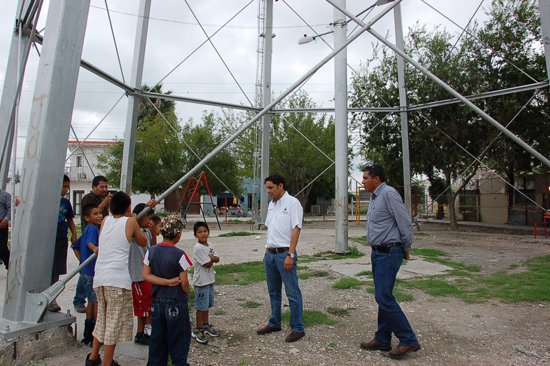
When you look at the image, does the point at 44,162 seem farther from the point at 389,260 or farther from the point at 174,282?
the point at 389,260

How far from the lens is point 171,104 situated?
1293 inches

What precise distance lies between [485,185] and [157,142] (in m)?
20.4

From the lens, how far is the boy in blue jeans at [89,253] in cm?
371

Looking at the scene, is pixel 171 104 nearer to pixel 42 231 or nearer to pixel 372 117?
pixel 372 117

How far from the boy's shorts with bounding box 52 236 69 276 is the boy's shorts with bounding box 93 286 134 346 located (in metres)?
1.76

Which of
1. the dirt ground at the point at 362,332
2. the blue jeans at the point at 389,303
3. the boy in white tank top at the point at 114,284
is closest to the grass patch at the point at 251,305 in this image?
the dirt ground at the point at 362,332

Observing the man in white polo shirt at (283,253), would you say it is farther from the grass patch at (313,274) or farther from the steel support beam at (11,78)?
the steel support beam at (11,78)

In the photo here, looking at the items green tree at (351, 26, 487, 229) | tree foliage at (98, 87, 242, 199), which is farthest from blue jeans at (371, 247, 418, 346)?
tree foliage at (98, 87, 242, 199)

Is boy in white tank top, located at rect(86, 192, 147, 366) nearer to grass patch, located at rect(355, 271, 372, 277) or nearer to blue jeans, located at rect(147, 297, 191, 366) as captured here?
blue jeans, located at rect(147, 297, 191, 366)

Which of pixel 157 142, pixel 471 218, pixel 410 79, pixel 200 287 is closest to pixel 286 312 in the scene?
pixel 200 287

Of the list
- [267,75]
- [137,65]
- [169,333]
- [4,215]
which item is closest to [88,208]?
[169,333]

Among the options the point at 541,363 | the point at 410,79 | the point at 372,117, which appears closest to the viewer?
the point at 541,363

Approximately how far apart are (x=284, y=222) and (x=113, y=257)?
5.44ft

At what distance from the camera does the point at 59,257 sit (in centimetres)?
469
